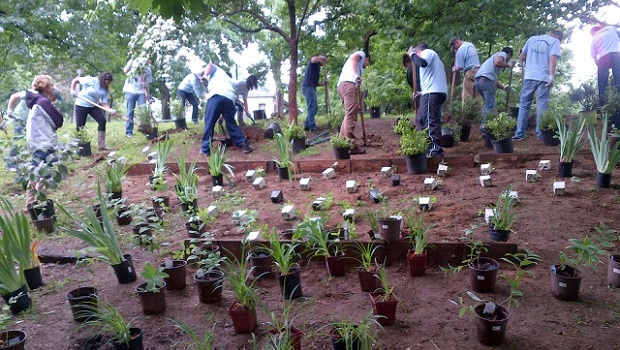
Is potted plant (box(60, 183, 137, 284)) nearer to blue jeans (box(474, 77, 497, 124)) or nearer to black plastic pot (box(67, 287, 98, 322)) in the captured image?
black plastic pot (box(67, 287, 98, 322))

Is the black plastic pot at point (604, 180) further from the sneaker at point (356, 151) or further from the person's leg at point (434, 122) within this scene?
the sneaker at point (356, 151)

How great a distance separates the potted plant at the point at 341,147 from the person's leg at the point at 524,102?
101 inches

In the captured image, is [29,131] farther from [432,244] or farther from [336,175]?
[432,244]

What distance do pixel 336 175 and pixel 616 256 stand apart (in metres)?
3.33

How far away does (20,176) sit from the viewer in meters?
3.82

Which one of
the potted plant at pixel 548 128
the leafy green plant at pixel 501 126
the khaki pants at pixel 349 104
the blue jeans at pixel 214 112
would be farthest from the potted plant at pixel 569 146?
the blue jeans at pixel 214 112

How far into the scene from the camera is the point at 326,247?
2971 mm

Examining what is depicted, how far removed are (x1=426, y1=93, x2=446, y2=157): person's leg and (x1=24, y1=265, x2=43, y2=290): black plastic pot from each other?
4.32 m

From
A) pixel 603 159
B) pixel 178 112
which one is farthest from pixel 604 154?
pixel 178 112

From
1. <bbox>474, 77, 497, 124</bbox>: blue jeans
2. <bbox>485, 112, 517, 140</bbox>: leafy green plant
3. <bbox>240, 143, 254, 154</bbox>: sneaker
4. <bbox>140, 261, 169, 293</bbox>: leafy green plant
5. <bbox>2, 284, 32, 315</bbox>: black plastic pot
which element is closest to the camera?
<bbox>140, 261, 169, 293</bbox>: leafy green plant

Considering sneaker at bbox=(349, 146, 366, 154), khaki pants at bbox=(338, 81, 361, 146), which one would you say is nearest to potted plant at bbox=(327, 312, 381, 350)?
sneaker at bbox=(349, 146, 366, 154)

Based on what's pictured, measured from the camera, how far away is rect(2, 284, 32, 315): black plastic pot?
2707 millimetres

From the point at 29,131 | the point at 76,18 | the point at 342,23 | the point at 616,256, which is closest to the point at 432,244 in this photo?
the point at 616,256

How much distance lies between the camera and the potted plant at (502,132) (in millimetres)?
5516
